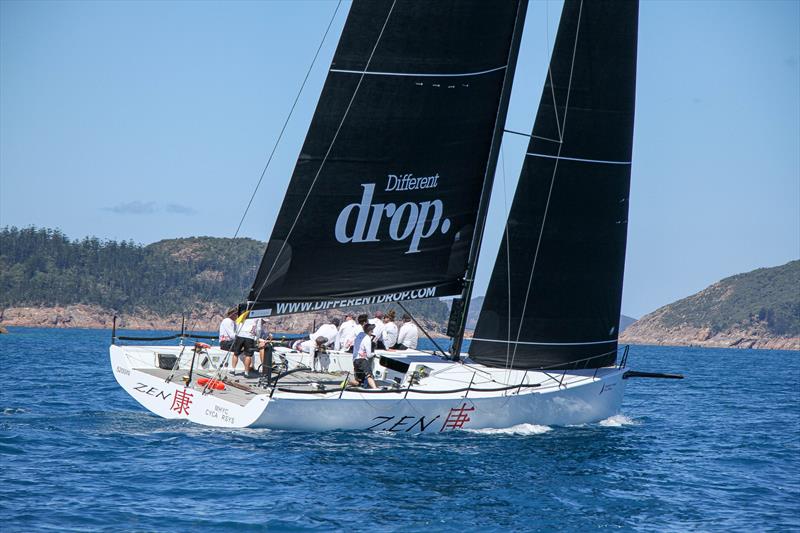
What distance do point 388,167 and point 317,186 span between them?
1353 mm

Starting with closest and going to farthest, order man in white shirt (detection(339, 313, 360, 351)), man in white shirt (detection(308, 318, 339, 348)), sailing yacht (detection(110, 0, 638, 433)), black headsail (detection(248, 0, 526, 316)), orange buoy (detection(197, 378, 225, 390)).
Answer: orange buoy (detection(197, 378, 225, 390)) → sailing yacht (detection(110, 0, 638, 433)) → black headsail (detection(248, 0, 526, 316)) → man in white shirt (detection(339, 313, 360, 351)) → man in white shirt (detection(308, 318, 339, 348))

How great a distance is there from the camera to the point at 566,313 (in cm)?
1888

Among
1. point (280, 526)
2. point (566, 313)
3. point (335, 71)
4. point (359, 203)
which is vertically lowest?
point (280, 526)

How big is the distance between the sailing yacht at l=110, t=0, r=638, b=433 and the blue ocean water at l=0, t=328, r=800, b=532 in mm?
565

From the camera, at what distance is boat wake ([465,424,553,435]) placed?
1662cm

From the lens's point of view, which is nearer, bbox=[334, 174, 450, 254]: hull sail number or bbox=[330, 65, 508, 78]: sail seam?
bbox=[330, 65, 508, 78]: sail seam

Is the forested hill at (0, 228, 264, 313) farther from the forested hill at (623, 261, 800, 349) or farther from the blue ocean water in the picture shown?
the blue ocean water

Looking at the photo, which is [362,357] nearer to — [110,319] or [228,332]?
[228,332]

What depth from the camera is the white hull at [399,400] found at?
15086 millimetres

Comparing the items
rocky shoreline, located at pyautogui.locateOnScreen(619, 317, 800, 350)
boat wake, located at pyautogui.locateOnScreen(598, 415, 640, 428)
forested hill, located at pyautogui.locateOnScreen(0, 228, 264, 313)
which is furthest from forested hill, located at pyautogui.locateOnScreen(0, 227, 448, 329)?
boat wake, located at pyautogui.locateOnScreen(598, 415, 640, 428)

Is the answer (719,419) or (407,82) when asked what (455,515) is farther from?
(719,419)

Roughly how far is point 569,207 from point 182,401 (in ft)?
25.8

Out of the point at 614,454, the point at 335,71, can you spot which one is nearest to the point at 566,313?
the point at 614,454

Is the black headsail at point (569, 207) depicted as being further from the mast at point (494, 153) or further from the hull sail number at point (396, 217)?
the hull sail number at point (396, 217)
